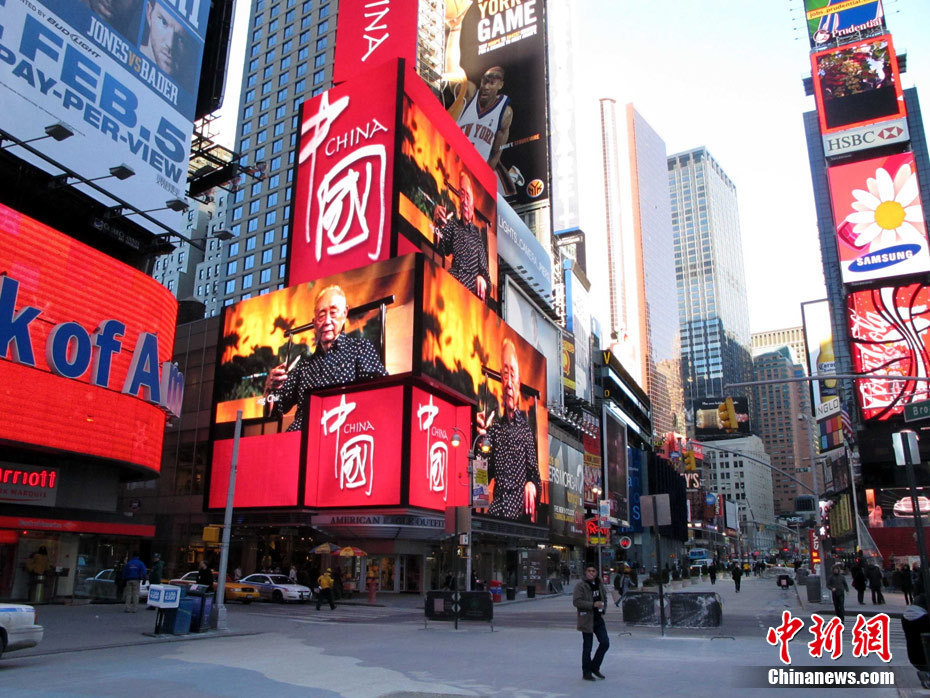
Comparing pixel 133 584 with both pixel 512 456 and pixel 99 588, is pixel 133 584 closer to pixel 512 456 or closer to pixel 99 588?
pixel 99 588

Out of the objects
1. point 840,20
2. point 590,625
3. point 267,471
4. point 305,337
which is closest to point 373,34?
point 305,337

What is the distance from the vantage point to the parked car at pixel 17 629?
1231 centimetres

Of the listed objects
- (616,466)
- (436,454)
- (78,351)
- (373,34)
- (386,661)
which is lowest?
(386,661)

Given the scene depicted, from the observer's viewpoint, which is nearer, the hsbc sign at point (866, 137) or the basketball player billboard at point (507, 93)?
the hsbc sign at point (866, 137)

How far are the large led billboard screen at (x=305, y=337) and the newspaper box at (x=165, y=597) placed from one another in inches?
905

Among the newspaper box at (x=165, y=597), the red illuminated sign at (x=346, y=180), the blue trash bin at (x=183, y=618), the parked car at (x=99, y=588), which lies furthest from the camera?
the red illuminated sign at (x=346, y=180)

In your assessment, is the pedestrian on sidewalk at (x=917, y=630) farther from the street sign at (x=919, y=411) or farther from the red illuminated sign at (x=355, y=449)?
the red illuminated sign at (x=355, y=449)

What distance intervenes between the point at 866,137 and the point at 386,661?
77.8 metres

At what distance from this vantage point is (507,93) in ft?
265

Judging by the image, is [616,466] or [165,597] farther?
[616,466]

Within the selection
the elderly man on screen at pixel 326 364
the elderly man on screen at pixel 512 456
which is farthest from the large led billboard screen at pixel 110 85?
the elderly man on screen at pixel 512 456

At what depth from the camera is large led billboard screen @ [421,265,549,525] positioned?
42375mm

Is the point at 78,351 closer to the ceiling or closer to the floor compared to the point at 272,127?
closer to the floor

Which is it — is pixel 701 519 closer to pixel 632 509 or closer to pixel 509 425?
pixel 632 509
